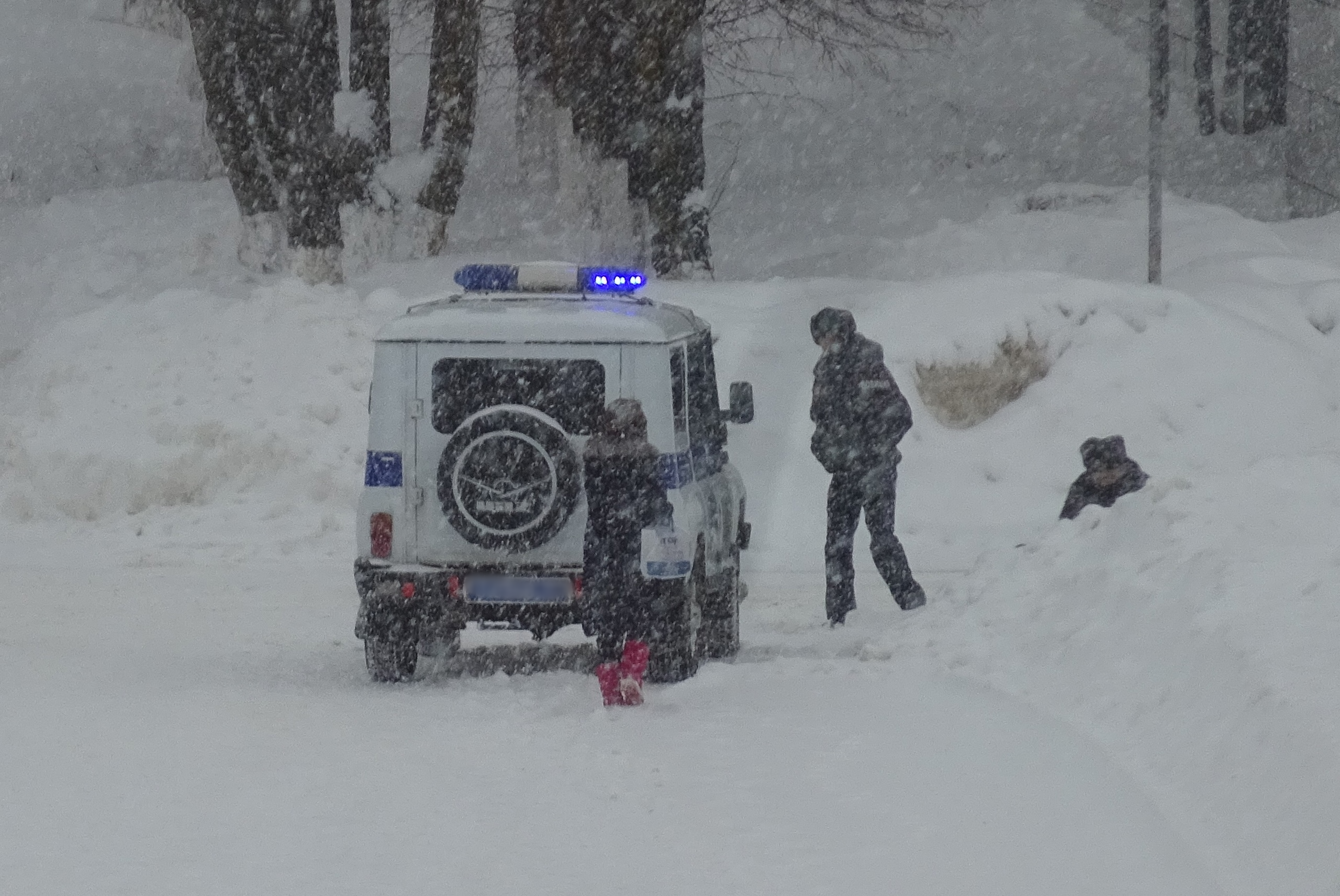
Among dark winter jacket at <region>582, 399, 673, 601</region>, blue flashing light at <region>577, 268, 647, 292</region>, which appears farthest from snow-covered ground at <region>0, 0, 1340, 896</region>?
blue flashing light at <region>577, 268, 647, 292</region>

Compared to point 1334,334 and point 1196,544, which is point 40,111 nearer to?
point 1334,334

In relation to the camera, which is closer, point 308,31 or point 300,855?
point 300,855

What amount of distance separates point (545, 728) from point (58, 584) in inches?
239

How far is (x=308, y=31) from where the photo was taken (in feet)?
65.6

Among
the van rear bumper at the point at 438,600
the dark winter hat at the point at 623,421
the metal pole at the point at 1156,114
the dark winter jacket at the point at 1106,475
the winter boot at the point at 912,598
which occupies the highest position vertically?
the metal pole at the point at 1156,114

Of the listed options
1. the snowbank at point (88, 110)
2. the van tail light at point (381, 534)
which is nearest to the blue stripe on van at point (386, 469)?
the van tail light at point (381, 534)

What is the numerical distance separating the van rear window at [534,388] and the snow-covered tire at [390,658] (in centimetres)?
111

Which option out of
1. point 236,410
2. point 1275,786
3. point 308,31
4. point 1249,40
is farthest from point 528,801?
Result: point 1249,40

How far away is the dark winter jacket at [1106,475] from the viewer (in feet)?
35.2

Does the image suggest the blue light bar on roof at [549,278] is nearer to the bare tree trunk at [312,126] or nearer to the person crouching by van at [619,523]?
the person crouching by van at [619,523]

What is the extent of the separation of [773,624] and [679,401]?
2.70m

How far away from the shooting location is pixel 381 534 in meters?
9.62

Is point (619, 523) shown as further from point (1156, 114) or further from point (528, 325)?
point (1156, 114)

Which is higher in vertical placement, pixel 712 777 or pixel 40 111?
pixel 40 111
